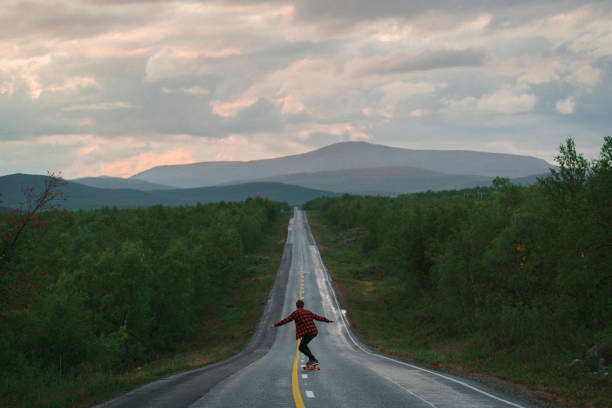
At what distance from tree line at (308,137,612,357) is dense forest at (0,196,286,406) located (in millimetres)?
22416

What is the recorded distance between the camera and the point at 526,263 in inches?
1246

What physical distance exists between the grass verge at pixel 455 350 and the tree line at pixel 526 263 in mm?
837

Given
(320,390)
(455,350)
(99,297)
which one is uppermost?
(320,390)

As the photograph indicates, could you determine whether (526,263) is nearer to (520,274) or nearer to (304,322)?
(520,274)

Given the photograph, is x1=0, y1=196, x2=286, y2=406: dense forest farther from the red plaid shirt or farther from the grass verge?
the grass verge

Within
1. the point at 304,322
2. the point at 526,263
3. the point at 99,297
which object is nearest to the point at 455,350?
the point at 526,263

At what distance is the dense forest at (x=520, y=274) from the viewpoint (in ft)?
77.6

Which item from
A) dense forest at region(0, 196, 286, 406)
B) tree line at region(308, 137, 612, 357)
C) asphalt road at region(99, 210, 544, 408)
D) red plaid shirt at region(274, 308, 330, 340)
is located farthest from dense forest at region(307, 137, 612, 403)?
dense forest at region(0, 196, 286, 406)

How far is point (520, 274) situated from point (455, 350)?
6.45 meters

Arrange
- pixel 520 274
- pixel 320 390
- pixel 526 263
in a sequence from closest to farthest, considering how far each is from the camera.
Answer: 1. pixel 320 390
2. pixel 526 263
3. pixel 520 274

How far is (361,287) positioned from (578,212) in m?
49.0

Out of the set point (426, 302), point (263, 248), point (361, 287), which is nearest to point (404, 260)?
point (426, 302)

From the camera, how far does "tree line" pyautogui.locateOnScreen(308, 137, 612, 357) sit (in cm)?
2398

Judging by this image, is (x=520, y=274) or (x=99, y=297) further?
(x=99, y=297)
